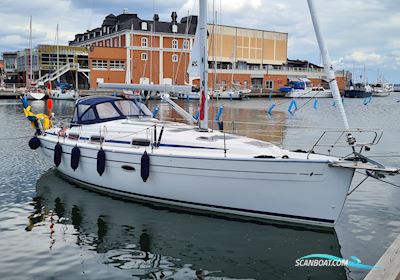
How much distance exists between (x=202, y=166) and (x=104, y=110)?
5.74 meters

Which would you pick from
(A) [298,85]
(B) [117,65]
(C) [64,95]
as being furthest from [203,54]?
(A) [298,85]

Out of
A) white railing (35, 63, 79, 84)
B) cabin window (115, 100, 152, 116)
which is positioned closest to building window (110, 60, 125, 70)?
white railing (35, 63, 79, 84)

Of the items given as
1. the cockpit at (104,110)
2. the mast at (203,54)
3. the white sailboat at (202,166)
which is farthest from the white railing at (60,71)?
the mast at (203,54)

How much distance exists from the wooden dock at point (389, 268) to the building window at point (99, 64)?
243 feet

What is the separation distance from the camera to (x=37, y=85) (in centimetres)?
7644

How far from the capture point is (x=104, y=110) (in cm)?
1564

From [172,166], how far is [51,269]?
4185 mm

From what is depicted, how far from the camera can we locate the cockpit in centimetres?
1553

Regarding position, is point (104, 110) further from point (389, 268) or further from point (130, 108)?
point (389, 268)

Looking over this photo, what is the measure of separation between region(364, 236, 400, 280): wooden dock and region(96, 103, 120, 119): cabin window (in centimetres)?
1059

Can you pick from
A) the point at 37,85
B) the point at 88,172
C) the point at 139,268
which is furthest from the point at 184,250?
the point at 37,85

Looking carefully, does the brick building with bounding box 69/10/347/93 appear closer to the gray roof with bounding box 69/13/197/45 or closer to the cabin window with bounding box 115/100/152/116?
the gray roof with bounding box 69/13/197/45

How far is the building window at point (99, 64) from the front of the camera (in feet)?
252

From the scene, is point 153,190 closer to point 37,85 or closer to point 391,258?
point 391,258
